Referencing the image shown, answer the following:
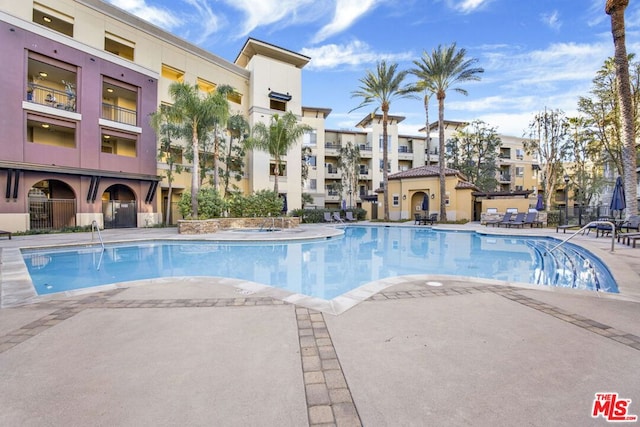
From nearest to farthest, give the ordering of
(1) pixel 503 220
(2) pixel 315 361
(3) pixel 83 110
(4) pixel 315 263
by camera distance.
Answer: (2) pixel 315 361 → (4) pixel 315 263 → (3) pixel 83 110 → (1) pixel 503 220

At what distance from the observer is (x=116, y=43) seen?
19.8 meters

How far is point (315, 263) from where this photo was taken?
30.4 ft

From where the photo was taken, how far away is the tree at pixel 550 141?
86.3 feet

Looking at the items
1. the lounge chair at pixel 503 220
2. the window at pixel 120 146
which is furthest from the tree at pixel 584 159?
the window at pixel 120 146

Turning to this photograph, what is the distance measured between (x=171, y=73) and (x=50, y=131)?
923 cm

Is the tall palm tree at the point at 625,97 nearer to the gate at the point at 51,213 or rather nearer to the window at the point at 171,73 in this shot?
the window at the point at 171,73

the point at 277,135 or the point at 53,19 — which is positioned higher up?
the point at 53,19

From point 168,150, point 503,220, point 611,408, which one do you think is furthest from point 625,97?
point 168,150

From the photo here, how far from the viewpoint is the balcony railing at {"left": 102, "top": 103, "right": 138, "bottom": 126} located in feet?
64.5

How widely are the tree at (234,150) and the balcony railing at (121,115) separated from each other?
6170mm

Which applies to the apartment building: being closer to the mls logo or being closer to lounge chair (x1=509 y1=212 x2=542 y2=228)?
the mls logo

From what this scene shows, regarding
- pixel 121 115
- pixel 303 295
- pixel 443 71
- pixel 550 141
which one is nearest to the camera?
pixel 303 295

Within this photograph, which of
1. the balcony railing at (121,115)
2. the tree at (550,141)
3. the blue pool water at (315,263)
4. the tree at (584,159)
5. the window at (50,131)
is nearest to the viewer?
the blue pool water at (315,263)

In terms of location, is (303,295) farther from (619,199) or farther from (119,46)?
(119,46)
